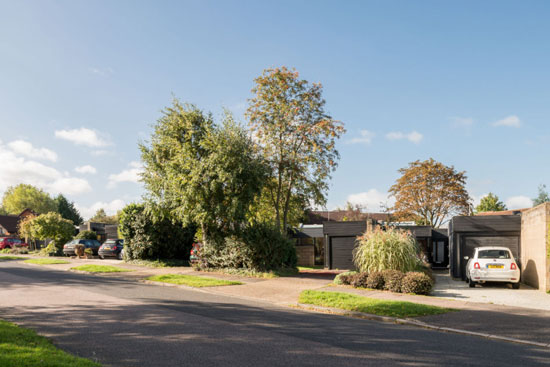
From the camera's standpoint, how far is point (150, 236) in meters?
24.3

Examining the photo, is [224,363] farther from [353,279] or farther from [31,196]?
[31,196]

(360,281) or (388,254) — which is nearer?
(360,281)

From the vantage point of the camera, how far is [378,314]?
9883 mm

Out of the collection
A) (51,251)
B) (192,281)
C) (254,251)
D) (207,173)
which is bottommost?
(51,251)

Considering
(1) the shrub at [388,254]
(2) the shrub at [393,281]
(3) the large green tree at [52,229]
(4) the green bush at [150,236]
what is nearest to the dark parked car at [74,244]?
(3) the large green tree at [52,229]

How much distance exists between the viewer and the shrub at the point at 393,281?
13.6 m

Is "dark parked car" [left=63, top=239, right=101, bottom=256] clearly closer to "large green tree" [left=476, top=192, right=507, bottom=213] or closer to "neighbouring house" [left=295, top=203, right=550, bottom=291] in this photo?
"neighbouring house" [left=295, top=203, right=550, bottom=291]

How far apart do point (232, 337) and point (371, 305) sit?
4.67m

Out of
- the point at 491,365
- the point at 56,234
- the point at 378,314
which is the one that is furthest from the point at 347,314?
the point at 56,234

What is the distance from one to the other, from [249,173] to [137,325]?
11.8 metres

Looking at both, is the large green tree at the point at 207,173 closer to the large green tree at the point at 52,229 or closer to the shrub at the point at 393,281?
the shrub at the point at 393,281

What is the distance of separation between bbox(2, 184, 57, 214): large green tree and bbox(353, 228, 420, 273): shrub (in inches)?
3899

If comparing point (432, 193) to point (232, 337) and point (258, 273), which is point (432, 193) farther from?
point (232, 337)

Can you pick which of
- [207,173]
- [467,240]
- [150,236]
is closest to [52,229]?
[150,236]
